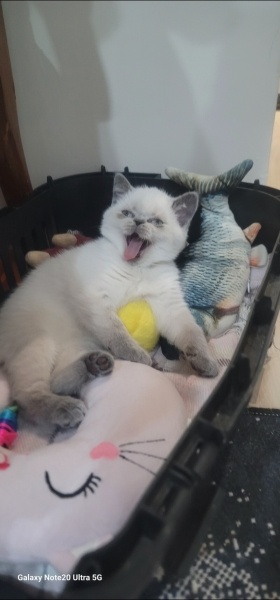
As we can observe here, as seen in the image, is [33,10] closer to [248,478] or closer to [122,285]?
[122,285]

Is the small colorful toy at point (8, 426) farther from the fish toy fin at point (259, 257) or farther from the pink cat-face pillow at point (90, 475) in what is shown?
the fish toy fin at point (259, 257)

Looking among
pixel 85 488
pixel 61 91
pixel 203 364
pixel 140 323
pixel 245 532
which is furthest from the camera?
pixel 61 91

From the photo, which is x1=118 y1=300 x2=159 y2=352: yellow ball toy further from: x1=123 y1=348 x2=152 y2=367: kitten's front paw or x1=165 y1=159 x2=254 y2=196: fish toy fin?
x1=165 y1=159 x2=254 y2=196: fish toy fin

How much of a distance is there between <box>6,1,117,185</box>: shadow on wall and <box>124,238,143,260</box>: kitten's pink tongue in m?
0.38

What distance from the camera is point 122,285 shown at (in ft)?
3.29

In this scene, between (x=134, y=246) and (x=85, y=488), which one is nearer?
(x=85, y=488)

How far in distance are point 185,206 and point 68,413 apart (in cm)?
53

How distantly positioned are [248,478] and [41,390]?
421mm

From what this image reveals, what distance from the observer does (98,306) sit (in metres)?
0.95

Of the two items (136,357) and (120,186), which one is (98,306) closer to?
(136,357)

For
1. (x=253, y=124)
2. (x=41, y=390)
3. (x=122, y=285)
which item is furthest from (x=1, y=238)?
(x=253, y=124)

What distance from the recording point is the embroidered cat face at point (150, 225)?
3.22ft

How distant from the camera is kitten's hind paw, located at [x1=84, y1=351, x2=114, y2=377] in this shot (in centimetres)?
82

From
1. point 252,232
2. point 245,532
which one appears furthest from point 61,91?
point 245,532
